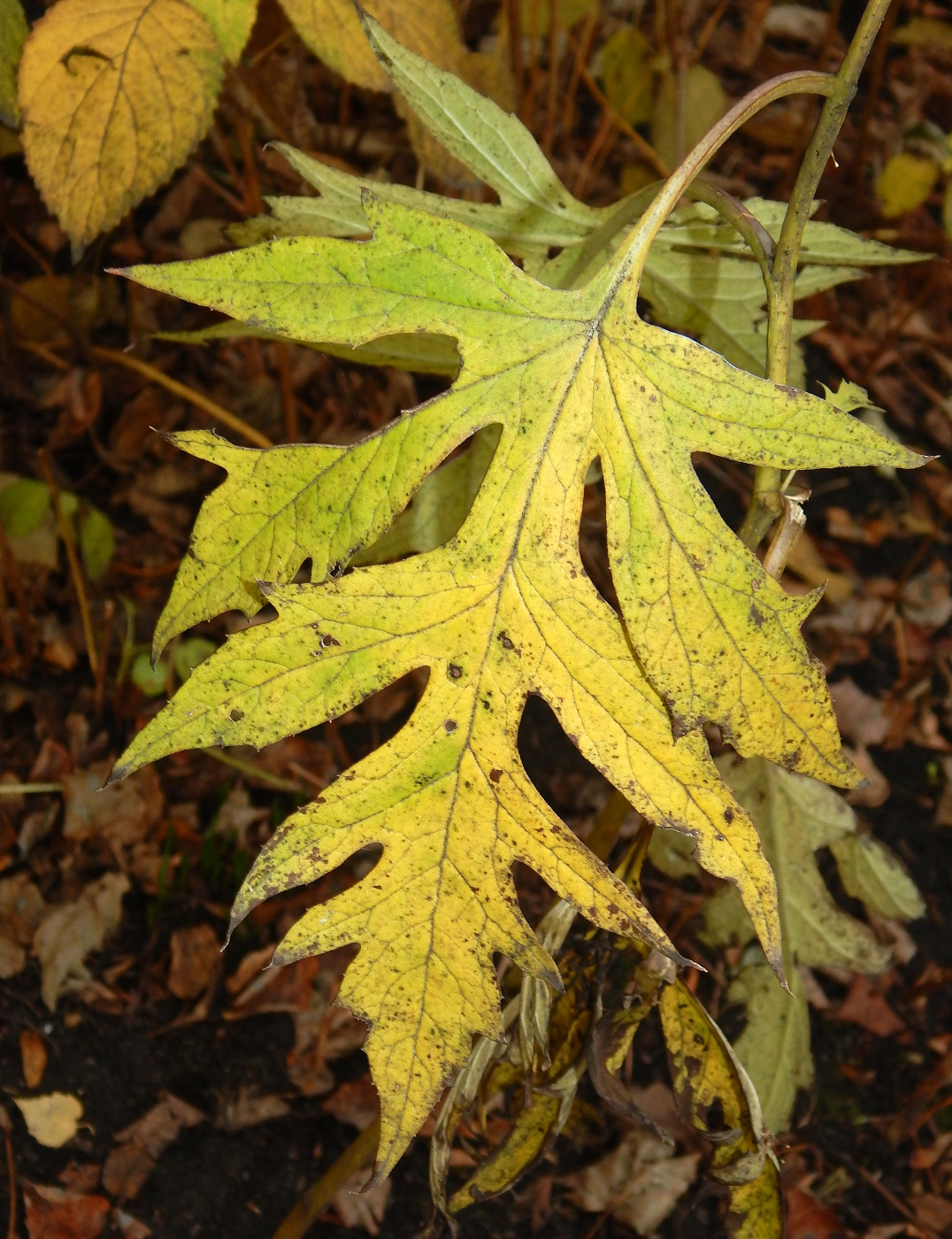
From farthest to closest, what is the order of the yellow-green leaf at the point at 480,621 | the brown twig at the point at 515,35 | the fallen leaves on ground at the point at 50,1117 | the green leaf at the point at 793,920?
the brown twig at the point at 515,35
the fallen leaves on ground at the point at 50,1117
the green leaf at the point at 793,920
the yellow-green leaf at the point at 480,621

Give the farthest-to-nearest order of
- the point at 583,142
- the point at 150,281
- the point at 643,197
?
the point at 583,142 → the point at 643,197 → the point at 150,281

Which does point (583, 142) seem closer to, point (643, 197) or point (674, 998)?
point (643, 197)

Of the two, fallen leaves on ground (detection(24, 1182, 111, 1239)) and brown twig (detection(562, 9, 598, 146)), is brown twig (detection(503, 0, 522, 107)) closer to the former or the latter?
brown twig (detection(562, 9, 598, 146))

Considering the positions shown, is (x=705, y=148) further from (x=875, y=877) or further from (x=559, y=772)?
(x=559, y=772)

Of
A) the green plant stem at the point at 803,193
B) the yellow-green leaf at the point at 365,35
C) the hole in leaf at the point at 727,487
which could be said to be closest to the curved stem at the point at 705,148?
the green plant stem at the point at 803,193

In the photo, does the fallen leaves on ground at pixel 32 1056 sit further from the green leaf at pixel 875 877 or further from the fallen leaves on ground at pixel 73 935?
the green leaf at pixel 875 877

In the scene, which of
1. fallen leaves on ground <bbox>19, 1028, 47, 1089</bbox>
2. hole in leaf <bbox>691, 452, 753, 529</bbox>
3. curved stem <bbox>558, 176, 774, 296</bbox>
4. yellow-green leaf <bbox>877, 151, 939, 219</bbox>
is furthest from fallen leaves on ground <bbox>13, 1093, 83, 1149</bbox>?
yellow-green leaf <bbox>877, 151, 939, 219</bbox>

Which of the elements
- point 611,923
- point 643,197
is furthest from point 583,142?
point 611,923
